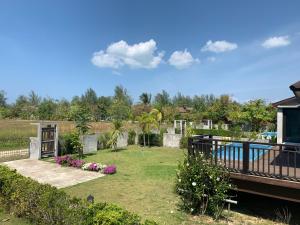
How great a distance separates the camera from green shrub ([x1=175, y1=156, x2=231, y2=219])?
528 cm

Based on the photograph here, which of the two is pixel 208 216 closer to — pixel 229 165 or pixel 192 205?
pixel 192 205

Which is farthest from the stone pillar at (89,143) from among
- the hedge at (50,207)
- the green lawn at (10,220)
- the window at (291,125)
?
the window at (291,125)

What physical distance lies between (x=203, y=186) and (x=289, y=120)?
4.98 meters

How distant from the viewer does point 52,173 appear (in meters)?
9.26

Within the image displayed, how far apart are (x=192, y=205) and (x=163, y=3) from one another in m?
12.8

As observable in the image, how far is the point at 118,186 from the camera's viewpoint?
7.64 meters

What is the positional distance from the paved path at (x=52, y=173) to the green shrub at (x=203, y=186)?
4079 millimetres

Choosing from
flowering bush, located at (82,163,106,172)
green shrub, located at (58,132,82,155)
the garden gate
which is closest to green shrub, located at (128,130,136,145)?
green shrub, located at (58,132,82,155)

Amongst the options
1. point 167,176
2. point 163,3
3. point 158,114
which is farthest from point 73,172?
point 163,3

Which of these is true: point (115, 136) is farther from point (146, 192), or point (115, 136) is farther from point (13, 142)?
point (146, 192)

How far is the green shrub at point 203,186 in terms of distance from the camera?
528 centimetres

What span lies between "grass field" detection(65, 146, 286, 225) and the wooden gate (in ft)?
11.2

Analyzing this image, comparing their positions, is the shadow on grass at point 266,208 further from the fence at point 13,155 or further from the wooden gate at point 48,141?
the fence at point 13,155

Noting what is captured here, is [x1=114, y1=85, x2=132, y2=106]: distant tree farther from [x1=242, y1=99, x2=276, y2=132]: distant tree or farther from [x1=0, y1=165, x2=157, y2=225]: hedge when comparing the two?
[x1=0, y1=165, x2=157, y2=225]: hedge
